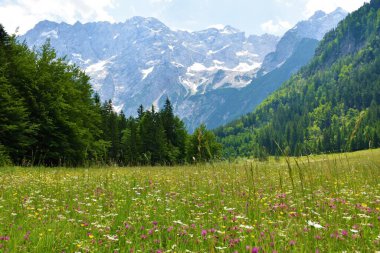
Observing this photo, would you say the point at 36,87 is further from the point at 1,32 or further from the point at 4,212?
the point at 4,212

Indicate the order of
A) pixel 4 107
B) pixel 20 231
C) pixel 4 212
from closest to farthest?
pixel 20 231 → pixel 4 212 → pixel 4 107

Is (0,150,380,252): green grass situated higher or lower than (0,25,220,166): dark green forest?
lower

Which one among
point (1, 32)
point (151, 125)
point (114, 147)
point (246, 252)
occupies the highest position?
point (1, 32)

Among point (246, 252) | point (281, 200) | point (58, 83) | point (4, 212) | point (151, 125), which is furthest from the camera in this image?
point (151, 125)

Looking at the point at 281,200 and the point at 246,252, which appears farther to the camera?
the point at 281,200

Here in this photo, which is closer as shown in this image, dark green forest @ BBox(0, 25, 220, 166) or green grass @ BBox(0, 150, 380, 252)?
green grass @ BBox(0, 150, 380, 252)

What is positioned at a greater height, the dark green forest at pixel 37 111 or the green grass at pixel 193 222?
the dark green forest at pixel 37 111

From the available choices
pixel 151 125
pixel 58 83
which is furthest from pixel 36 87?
pixel 151 125

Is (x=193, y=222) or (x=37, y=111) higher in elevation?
(x=37, y=111)

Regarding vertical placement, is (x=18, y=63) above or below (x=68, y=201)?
above

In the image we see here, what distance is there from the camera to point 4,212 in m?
6.64

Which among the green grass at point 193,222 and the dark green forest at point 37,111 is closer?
the green grass at point 193,222

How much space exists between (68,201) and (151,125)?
62.9m

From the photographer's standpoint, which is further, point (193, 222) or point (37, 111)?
point (37, 111)
